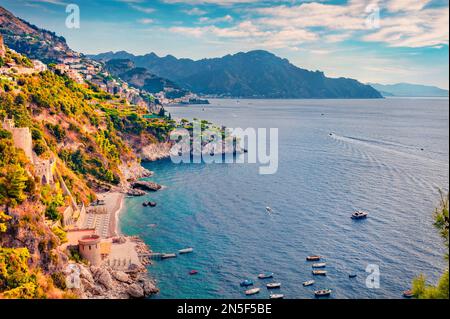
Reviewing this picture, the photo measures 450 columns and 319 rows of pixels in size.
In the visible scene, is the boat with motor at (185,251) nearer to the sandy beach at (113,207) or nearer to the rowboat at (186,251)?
the rowboat at (186,251)

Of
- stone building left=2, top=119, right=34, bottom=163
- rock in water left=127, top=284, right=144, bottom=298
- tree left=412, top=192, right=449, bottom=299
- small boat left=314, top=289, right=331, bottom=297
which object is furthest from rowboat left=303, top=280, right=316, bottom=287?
stone building left=2, top=119, right=34, bottom=163

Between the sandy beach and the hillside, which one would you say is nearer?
the hillside

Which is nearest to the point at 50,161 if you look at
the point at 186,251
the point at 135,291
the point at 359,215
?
the point at 186,251

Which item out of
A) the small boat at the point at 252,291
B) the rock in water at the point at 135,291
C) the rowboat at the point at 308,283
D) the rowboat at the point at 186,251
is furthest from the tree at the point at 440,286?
the rowboat at the point at 186,251

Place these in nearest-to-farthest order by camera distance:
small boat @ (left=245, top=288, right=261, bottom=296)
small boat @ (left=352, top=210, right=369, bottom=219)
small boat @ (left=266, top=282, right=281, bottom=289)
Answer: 1. small boat @ (left=245, top=288, right=261, bottom=296)
2. small boat @ (left=266, top=282, right=281, bottom=289)
3. small boat @ (left=352, top=210, right=369, bottom=219)

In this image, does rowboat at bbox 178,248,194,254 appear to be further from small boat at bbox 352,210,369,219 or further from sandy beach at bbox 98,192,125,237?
small boat at bbox 352,210,369,219

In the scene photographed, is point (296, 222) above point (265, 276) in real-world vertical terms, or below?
→ above

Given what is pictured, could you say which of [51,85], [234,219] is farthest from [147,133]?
[234,219]

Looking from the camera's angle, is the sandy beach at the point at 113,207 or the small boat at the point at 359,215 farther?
the small boat at the point at 359,215

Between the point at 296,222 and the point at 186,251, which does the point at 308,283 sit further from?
the point at 296,222
